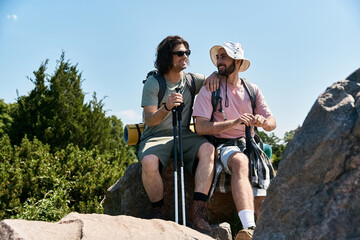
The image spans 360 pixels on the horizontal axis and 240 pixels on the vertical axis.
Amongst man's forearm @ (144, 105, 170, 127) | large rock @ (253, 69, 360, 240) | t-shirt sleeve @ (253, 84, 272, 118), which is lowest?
large rock @ (253, 69, 360, 240)

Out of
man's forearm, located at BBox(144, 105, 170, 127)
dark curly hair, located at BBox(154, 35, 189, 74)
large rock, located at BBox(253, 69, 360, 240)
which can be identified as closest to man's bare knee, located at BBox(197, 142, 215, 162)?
man's forearm, located at BBox(144, 105, 170, 127)

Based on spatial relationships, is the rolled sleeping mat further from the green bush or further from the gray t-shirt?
the green bush

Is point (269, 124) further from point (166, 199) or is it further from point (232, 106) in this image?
point (166, 199)

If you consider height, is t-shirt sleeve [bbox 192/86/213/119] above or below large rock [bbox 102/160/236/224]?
above

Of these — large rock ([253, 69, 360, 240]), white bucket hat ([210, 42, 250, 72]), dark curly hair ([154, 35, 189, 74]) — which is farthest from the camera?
dark curly hair ([154, 35, 189, 74])

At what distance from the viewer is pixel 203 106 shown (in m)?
4.64

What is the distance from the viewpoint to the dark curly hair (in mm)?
5062

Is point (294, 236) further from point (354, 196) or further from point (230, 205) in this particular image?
point (230, 205)

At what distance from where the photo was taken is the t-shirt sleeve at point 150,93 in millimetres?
4832

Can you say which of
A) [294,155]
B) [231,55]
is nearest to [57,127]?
[231,55]

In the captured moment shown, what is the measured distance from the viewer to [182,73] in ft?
17.1

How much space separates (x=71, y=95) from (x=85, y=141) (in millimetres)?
1457

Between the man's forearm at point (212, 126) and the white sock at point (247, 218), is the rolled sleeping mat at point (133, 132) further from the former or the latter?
the white sock at point (247, 218)

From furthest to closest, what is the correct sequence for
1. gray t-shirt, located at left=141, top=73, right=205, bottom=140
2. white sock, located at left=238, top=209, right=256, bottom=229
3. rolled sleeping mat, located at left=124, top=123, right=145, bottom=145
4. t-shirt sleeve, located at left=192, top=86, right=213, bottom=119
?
rolled sleeping mat, located at left=124, top=123, right=145, bottom=145, gray t-shirt, located at left=141, top=73, right=205, bottom=140, t-shirt sleeve, located at left=192, top=86, right=213, bottom=119, white sock, located at left=238, top=209, right=256, bottom=229
